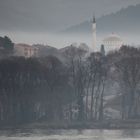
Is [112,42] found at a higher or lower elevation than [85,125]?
higher

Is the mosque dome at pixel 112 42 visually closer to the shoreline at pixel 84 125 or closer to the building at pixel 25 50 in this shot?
the building at pixel 25 50

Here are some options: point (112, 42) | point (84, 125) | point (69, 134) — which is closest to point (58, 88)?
point (84, 125)

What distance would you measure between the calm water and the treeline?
4950 mm

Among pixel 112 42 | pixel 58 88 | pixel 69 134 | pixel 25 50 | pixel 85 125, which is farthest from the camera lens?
pixel 112 42

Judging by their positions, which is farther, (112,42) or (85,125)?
(112,42)

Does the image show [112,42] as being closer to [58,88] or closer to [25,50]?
[25,50]

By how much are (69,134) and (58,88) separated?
1041cm

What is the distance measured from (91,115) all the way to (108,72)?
667 cm


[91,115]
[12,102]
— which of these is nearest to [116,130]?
[91,115]

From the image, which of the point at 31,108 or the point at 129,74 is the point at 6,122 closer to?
the point at 31,108

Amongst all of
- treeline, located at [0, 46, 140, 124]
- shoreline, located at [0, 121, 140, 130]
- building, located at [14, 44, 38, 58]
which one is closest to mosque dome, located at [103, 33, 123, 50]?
building, located at [14, 44, 38, 58]

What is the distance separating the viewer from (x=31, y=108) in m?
56.6

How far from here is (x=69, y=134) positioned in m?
48.2

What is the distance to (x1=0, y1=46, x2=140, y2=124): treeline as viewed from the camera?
56438 mm
